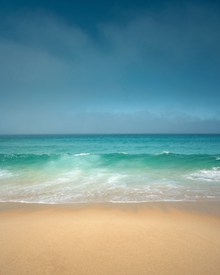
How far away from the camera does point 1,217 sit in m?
5.09

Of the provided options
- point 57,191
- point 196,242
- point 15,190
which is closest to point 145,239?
point 196,242

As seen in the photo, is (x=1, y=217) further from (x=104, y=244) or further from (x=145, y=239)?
(x=145, y=239)

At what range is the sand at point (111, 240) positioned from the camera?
2975 mm

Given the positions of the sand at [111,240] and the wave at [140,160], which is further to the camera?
the wave at [140,160]

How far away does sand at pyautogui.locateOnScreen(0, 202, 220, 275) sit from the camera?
2.97m

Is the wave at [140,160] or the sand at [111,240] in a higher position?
the sand at [111,240]

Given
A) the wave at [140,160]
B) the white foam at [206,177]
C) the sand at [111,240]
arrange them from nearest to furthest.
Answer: the sand at [111,240] < the white foam at [206,177] < the wave at [140,160]

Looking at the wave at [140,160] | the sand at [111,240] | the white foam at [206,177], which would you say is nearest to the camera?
the sand at [111,240]

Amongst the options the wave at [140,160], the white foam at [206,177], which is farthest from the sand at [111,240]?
the wave at [140,160]

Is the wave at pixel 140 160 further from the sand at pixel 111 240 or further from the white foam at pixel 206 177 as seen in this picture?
the sand at pixel 111 240

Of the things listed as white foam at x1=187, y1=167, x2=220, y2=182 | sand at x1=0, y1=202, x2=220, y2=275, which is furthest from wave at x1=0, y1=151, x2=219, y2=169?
sand at x1=0, y1=202, x2=220, y2=275

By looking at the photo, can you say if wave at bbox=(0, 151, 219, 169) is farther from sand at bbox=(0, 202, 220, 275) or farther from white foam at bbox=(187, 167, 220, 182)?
sand at bbox=(0, 202, 220, 275)

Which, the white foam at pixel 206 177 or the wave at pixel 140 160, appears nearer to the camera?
the white foam at pixel 206 177

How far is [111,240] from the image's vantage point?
3746mm
